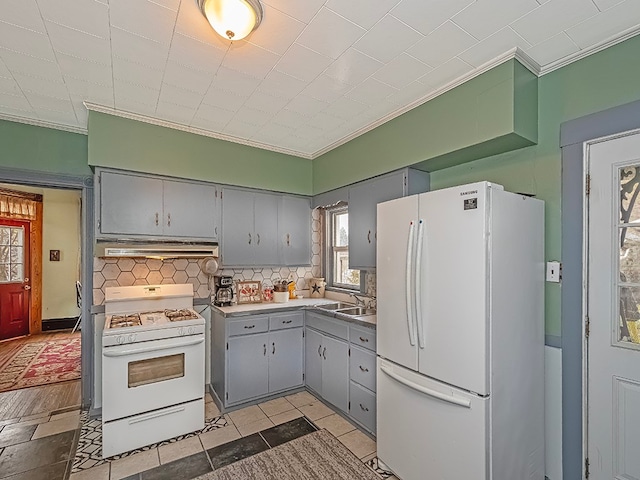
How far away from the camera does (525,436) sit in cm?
190

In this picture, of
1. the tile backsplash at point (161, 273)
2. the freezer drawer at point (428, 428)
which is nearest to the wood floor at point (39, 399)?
the tile backsplash at point (161, 273)

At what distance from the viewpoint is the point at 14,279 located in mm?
5691

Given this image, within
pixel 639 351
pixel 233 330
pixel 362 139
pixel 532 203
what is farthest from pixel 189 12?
pixel 639 351

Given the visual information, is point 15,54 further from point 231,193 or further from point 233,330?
point 233,330

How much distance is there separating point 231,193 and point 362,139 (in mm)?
1484

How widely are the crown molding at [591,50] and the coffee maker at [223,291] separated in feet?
10.5

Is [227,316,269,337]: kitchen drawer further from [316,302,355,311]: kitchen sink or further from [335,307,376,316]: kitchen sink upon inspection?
[335,307,376,316]: kitchen sink

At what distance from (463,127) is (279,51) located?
1329 millimetres

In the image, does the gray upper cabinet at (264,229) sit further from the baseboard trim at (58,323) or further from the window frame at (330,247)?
the baseboard trim at (58,323)

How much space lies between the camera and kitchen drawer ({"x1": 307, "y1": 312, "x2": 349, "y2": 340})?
9.73 feet

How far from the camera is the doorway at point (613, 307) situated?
69.4 inches

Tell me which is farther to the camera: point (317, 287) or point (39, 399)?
point (317, 287)

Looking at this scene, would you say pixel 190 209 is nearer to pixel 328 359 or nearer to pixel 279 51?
pixel 279 51

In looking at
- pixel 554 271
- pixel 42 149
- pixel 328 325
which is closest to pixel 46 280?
pixel 42 149
